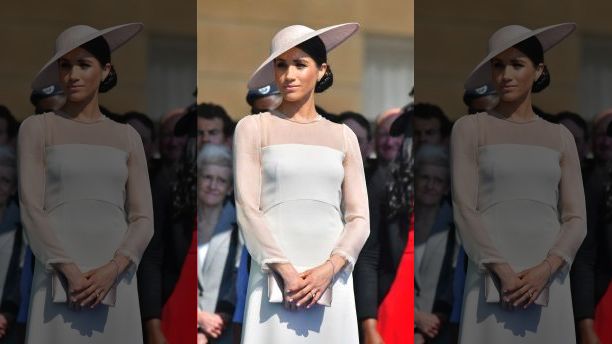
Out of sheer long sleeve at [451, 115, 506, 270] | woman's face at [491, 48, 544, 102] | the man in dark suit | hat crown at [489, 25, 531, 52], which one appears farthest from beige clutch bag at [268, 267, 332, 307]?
hat crown at [489, 25, 531, 52]

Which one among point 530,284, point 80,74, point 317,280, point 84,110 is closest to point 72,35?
point 80,74

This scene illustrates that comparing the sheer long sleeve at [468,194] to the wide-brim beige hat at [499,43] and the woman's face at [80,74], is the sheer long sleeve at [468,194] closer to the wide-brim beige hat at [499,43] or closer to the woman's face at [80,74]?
the wide-brim beige hat at [499,43]

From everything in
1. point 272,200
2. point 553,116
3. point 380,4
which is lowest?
point 272,200

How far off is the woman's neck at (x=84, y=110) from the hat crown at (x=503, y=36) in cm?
189

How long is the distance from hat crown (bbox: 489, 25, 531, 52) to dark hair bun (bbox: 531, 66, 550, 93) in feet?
0.70

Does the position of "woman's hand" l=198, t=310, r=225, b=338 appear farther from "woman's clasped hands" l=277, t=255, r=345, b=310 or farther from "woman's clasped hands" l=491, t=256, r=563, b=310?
"woman's clasped hands" l=491, t=256, r=563, b=310

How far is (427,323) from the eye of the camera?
620cm

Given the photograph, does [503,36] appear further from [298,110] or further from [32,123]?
[32,123]

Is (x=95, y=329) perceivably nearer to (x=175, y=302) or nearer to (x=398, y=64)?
(x=175, y=302)

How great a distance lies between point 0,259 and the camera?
18.9 ft

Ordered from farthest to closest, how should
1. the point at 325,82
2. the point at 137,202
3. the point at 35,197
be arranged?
the point at 325,82, the point at 137,202, the point at 35,197

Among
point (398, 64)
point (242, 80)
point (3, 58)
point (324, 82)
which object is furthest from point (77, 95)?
point (398, 64)

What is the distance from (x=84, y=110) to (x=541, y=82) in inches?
85.8

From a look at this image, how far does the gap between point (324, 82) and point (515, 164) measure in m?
0.99
